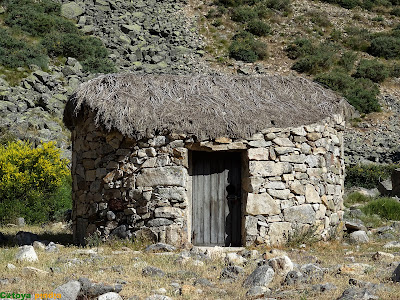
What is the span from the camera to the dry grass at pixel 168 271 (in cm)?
530

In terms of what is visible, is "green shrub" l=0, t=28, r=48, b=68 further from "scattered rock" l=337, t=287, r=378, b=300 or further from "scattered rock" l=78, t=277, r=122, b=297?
"scattered rock" l=337, t=287, r=378, b=300

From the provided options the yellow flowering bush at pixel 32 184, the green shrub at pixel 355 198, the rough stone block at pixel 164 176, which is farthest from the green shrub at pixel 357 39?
the rough stone block at pixel 164 176

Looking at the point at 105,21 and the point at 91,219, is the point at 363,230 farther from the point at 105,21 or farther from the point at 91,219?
the point at 105,21

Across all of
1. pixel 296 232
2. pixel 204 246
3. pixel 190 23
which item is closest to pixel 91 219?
pixel 204 246

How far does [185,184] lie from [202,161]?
65 centimetres

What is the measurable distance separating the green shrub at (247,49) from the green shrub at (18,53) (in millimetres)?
Result: 10477

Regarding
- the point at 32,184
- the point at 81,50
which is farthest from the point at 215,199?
the point at 81,50

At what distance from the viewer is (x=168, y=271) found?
20.8 feet

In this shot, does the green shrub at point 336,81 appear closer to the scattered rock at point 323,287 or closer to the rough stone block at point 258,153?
the rough stone block at point 258,153

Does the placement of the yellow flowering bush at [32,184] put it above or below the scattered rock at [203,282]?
above

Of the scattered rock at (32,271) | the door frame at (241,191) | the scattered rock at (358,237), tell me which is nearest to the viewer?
the scattered rock at (32,271)

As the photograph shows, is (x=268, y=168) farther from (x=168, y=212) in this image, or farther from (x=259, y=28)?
(x=259, y=28)

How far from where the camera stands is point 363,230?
10.1 metres

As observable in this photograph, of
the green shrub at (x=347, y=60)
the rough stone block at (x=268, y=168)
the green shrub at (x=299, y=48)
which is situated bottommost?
the rough stone block at (x=268, y=168)
